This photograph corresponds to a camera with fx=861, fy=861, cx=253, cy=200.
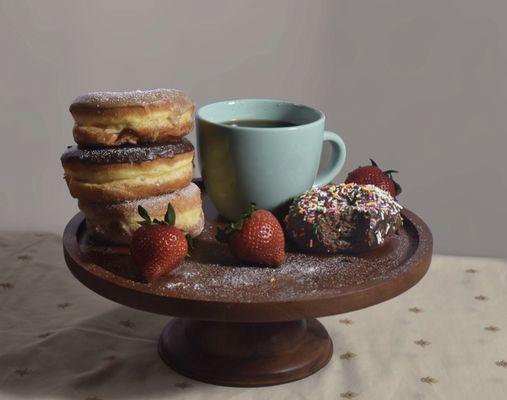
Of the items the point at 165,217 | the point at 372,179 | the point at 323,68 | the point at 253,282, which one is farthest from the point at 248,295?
the point at 323,68

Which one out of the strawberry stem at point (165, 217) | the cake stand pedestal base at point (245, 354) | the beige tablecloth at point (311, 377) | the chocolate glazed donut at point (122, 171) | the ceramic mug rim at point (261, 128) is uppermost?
the ceramic mug rim at point (261, 128)

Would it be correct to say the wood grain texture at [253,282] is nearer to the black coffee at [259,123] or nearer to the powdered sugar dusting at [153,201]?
the powdered sugar dusting at [153,201]

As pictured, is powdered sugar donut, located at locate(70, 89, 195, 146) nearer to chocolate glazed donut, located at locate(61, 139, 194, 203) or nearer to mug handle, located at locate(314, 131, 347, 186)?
chocolate glazed donut, located at locate(61, 139, 194, 203)

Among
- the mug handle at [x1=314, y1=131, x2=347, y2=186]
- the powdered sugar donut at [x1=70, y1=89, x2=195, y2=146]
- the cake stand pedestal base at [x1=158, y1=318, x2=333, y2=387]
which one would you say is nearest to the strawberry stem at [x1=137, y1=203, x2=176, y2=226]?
the powdered sugar donut at [x1=70, y1=89, x2=195, y2=146]

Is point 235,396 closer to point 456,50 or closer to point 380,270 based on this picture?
point 380,270

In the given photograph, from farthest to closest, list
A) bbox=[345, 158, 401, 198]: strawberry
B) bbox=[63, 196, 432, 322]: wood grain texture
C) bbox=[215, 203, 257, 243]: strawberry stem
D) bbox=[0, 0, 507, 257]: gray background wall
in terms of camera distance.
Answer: bbox=[0, 0, 507, 257]: gray background wall
bbox=[345, 158, 401, 198]: strawberry
bbox=[215, 203, 257, 243]: strawberry stem
bbox=[63, 196, 432, 322]: wood grain texture

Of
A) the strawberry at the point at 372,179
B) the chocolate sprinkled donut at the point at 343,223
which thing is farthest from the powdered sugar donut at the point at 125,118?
the strawberry at the point at 372,179
